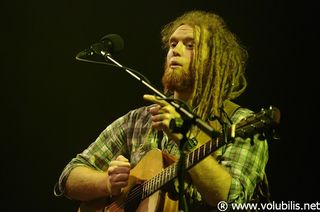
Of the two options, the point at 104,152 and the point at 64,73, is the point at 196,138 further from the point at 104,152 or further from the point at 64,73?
the point at 64,73

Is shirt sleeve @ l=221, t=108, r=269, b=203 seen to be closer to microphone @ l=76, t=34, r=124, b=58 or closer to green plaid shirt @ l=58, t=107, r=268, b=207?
green plaid shirt @ l=58, t=107, r=268, b=207

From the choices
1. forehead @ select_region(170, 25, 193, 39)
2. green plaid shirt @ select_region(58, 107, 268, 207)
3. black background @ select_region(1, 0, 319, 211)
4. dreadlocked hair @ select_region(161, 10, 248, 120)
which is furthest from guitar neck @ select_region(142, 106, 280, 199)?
black background @ select_region(1, 0, 319, 211)

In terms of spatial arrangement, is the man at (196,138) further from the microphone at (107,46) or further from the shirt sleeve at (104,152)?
the microphone at (107,46)

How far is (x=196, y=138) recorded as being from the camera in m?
2.69

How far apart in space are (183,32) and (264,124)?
109 centimetres

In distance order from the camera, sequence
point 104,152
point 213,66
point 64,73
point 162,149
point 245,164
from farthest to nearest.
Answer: point 64,73 → point 104,152 → point 213,66 → point 162,149 → point 245,164

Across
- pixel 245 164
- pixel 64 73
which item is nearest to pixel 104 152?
pixel 245 164

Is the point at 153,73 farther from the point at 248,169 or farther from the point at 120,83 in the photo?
the point at 248,169

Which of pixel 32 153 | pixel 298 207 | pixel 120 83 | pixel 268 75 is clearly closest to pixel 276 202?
pixel 298 207

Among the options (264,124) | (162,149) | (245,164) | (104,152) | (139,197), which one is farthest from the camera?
(104,152)

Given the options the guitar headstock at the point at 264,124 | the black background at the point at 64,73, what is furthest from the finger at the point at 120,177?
the black background at the point at 64,73

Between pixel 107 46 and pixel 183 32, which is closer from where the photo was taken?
pixel 107 46

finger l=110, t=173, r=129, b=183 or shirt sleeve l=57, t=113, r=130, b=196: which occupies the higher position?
shirt sleeve l=57, t=113, r=130, b=196

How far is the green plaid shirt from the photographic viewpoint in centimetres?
259
